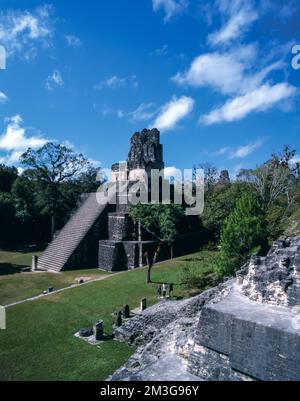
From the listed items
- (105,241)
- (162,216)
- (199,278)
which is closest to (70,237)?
(105,241)

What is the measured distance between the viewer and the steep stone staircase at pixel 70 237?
2403 centimetres

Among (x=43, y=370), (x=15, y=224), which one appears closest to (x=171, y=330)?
(x=43, y=370)

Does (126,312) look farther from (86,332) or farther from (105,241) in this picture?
(105,241)

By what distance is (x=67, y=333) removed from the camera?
12523 mm

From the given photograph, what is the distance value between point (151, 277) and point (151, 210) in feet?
14.1

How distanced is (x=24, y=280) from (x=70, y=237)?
6844 millimetres

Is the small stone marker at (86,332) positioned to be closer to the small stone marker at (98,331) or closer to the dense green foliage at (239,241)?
the small stone marker at (98,331)

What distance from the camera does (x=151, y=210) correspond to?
69.7ft

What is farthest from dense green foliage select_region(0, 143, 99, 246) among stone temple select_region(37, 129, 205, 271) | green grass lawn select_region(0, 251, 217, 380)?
green grass lawn select_region(0, 251, 217, 380)

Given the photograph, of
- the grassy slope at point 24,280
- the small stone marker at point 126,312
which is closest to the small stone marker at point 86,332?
the small stone marker at point 126,312

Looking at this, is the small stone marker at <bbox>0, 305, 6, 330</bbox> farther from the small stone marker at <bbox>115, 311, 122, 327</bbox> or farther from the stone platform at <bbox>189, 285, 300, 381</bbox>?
the stone platform at <bbox>189, 285, 300, 381</bbox>

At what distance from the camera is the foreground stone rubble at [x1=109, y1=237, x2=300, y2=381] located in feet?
21.9

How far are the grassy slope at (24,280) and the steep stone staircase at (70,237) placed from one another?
4.98 ft

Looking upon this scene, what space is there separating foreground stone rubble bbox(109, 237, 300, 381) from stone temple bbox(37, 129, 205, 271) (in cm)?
1326
